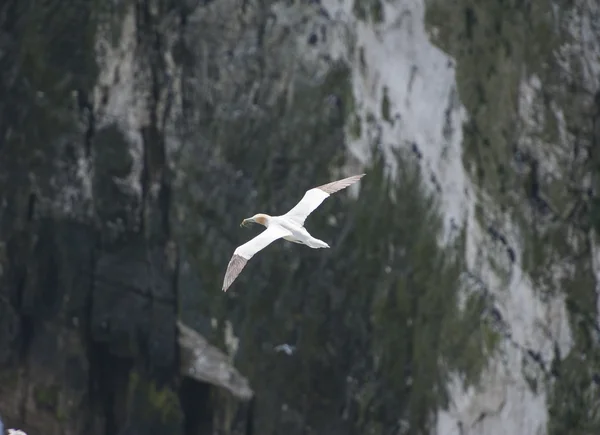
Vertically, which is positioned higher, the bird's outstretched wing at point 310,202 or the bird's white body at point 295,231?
the bird's outstretched wing at point 310,202

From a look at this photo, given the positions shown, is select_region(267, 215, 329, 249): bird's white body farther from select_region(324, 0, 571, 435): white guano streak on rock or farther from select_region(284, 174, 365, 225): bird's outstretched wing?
select_region(324, 0, 571, 435): white guano streak on rock

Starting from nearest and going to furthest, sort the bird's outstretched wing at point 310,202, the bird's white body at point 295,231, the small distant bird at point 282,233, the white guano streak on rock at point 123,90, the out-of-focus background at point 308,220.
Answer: the small distant bird at point 282,233
the bird's white body at point 295,231
the bird's outstretched wing at point 310,202
the out-of-focus background at point 308,220
the white guano streak on rock at point 123,90

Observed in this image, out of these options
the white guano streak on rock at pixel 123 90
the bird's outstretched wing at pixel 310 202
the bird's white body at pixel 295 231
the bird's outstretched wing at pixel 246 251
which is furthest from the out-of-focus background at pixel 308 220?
the bird's outstretched wing at pixel 246 251

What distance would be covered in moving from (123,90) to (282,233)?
26.3ft

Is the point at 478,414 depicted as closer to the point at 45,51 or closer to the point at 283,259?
the point at 283,259

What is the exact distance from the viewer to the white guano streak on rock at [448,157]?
2150 centimetres

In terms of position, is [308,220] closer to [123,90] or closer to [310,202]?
[123,90]

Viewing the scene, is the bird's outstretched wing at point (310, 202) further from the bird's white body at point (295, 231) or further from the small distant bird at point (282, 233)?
the bird's white body at point (295, 231)

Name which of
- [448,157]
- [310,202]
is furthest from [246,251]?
[448,157]

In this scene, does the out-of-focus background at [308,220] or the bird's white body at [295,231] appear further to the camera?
the out-of-focus background at [308,220]

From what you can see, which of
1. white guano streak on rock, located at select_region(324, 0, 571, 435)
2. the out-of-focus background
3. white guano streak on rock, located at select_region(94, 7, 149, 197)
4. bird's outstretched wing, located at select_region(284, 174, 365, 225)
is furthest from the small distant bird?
white guano streak on rock, located at select_region(94, 7, 149, 197)

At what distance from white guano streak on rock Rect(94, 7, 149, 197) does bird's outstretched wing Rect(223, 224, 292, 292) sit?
7.43 meters

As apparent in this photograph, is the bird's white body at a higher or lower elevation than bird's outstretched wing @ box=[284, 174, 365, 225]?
lower

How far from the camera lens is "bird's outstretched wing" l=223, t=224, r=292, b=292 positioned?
13336mm
